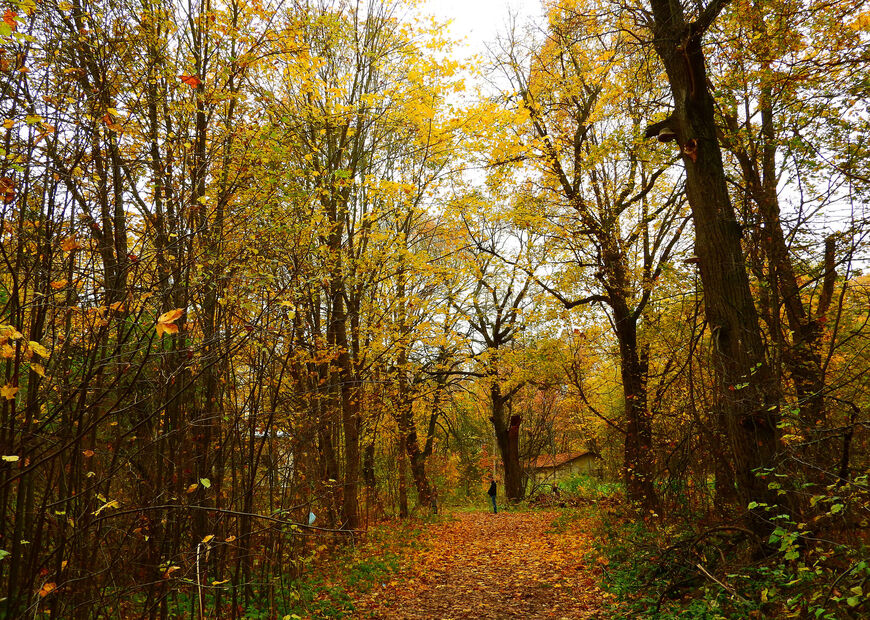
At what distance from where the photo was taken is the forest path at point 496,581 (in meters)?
6.23

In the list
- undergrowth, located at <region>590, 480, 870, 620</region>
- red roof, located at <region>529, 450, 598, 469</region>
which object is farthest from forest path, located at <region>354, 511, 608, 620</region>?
red roof, located at <region>529, 450, 598, 469</region>

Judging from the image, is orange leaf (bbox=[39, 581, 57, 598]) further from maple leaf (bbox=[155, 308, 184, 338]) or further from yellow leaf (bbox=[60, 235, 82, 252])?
yellow leaf (bbox=[60, 235, 82, 252])

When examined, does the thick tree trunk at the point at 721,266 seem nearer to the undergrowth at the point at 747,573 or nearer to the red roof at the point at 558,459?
the undergrowth at the point at 747,573

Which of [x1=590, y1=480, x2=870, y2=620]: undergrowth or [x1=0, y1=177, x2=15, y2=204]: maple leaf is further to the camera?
[x1=590, y1=480, x2=870, y2=620]: undergrowth

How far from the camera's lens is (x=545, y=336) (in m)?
12.4

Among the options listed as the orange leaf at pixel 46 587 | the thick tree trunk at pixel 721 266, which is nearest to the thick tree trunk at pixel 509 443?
the thick tree trunk at pixel 721 266

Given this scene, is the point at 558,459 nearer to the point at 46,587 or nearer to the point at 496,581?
the point at 496,581

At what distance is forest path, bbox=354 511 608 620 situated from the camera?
623cm

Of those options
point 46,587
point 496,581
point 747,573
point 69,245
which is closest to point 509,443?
point 496,581

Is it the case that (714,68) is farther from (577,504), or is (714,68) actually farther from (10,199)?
(577,504)

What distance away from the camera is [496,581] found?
25.2ft

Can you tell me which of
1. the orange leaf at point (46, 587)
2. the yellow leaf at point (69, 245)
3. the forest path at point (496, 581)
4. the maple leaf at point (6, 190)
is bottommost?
the forest path at point (496, 581)

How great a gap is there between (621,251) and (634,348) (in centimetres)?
199

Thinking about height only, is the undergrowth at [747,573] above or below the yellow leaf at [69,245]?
below
